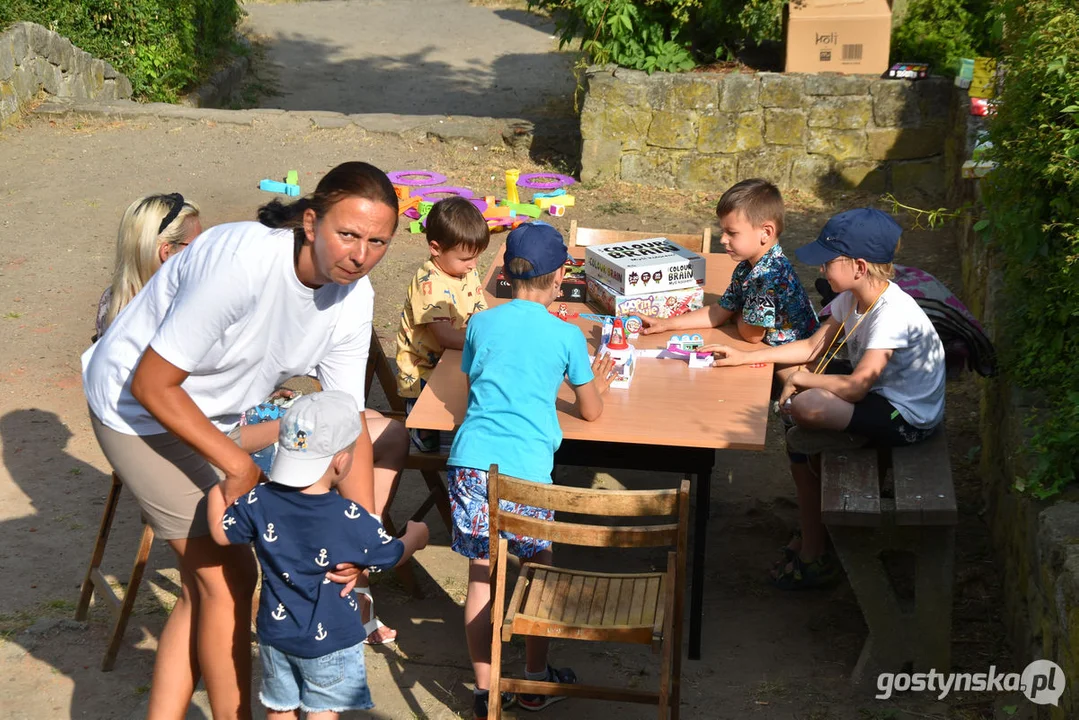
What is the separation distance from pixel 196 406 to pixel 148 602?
1.70 m

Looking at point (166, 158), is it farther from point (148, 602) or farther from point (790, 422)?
point (790, 422)

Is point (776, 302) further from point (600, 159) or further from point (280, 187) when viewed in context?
point (280, 187)

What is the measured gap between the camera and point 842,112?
8641mm

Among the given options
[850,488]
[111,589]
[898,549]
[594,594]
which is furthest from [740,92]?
[111,589]

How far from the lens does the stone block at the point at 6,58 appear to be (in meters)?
10.0

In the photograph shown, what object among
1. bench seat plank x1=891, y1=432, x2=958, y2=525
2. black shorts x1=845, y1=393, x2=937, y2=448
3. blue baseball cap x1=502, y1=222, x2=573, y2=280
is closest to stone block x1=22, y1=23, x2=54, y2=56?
blue baseball cap x1=502, y1=222, x2=573, y2=280

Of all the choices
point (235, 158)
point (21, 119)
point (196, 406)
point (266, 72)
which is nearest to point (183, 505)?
point (196, 406)

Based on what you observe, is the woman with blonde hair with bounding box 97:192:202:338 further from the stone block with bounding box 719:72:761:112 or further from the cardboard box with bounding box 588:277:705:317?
the stone block with bounding box 719:72:761:112

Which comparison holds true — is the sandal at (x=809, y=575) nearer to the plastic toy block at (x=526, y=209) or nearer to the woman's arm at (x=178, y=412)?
the woman's arm at (x=178, y=412)

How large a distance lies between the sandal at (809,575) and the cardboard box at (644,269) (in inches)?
47.2

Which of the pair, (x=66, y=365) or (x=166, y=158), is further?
(x=166, y=158)

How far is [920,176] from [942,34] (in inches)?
46.2

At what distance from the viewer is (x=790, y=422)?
398 cm

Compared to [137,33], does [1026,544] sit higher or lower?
lower
